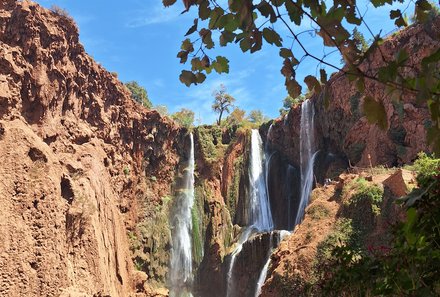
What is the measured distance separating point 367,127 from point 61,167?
62.1 feet

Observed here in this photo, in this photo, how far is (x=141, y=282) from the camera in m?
27.8

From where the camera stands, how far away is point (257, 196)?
114ft

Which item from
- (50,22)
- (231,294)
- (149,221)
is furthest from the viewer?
(149,221)

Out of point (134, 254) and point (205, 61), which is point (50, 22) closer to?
point (134, 254)

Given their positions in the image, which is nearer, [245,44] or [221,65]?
[245,44]

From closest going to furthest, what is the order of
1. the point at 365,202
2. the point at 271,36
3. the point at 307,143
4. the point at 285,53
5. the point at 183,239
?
the point at 271,36 < the point at 285,53 < the point at 365,202 < the point at 307,143 < the point at 183,239

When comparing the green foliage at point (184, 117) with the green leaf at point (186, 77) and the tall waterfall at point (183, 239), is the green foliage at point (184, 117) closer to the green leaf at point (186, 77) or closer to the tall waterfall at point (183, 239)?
the tall waterfall at point (183, 239)

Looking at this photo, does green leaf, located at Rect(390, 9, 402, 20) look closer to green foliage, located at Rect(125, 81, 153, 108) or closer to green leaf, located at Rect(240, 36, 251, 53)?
green leaf, located at Rect(240, 36, 251, 53)

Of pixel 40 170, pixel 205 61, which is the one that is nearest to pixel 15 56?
pixel 40 170

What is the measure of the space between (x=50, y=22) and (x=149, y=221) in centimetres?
1622

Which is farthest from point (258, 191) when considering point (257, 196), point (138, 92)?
point (138, 92)

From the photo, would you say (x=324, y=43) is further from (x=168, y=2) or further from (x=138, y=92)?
(x=138, y=92)

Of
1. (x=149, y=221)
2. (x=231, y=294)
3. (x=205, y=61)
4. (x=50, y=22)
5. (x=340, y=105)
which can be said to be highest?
(x=50, y=22)

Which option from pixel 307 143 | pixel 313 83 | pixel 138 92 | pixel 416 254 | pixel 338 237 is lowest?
pixel 416 254
